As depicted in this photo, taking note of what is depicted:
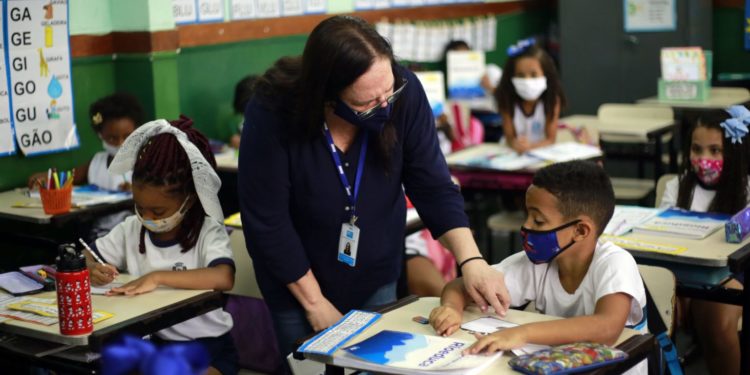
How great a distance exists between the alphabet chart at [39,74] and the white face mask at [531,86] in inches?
95.3

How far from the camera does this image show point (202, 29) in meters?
5.55

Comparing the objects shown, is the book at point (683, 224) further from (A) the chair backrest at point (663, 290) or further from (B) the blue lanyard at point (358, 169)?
(B) the blue lanyard at point (358, 169)

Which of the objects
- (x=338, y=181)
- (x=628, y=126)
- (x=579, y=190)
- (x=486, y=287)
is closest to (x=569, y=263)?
(x=579, y=190)

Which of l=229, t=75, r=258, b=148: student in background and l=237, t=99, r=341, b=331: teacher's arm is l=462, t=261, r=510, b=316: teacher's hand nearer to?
l=237, t=99, r=341, b=331: teacher's arm

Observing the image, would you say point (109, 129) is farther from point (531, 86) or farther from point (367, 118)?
point (367, 118)

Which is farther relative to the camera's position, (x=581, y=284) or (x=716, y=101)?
(x=716, y=101)

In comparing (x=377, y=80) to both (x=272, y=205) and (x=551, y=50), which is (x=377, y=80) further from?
(x=551, y=50)

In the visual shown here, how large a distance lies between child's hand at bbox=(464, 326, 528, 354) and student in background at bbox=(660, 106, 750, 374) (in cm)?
161

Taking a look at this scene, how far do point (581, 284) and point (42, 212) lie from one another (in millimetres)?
2435

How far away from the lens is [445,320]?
236 centimetres

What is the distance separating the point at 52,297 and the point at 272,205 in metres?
0.82

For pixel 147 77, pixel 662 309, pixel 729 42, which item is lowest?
pixel 662 309

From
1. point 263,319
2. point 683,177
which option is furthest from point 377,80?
point 683,177

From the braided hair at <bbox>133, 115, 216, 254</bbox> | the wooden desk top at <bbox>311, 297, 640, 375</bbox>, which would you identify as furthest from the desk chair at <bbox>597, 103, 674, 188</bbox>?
the wooden desk top at <bbox>311, 297, 640, 375</bbox>
